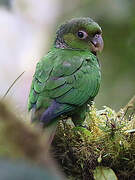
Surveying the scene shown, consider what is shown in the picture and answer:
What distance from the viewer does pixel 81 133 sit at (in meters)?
2.89

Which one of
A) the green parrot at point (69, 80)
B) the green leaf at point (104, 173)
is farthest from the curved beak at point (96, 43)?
the green leaf at point (104, 173)

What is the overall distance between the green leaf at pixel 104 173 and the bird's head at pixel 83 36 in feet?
4.80

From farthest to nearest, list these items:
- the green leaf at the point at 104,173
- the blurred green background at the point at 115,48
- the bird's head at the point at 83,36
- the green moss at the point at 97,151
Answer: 1. the blurred green background at the point at 115,48
2. the bird's head at the point at 83,36
3. the green moss at the point at 97,151
4. the green leaf at the point at 104,173

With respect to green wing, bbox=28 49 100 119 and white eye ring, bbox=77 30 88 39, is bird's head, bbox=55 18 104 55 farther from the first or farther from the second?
green wing, bbox=28 49 100 119

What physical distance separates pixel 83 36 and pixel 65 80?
809 millimetres

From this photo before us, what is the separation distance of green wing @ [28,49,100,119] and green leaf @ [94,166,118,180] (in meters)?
0.55

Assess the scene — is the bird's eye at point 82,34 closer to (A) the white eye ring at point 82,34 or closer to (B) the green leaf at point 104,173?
(A) the white eye ring at point 82,34

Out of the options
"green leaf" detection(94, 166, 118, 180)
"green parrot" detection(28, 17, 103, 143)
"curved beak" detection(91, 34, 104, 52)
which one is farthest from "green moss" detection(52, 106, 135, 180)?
"curved beak" detection(91, 34, 104, 52)

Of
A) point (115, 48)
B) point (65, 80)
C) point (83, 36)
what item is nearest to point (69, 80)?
point (65, 80)

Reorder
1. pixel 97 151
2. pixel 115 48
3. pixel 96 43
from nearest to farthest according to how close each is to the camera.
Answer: pixel 97 151, pixel 96 43, pixel 115 48

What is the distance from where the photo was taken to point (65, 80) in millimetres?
3154

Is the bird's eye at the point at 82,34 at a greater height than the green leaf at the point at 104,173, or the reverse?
the bird's eye at the point at 82,34

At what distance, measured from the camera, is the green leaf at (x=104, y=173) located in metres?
2.57

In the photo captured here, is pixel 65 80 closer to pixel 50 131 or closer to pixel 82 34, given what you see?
pixel 50 131
